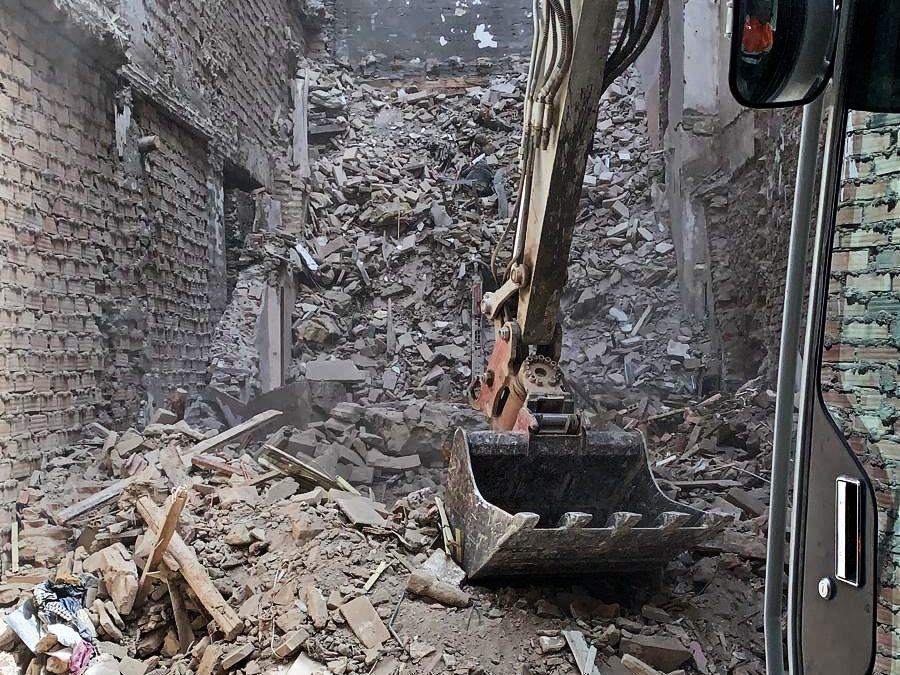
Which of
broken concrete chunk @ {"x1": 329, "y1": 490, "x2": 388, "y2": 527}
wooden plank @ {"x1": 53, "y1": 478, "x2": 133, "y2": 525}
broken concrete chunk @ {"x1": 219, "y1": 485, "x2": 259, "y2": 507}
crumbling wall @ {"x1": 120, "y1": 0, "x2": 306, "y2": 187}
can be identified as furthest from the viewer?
crumbling wall @ {"x1": 120, "y1": 0, "x2": 306, "y2": 187}

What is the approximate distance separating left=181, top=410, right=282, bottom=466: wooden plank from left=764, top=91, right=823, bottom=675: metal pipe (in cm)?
404

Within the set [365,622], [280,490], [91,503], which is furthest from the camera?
[91,503]

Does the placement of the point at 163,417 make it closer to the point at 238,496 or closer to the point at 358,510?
the point at 238,496

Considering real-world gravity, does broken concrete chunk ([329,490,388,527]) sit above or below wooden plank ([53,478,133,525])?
above

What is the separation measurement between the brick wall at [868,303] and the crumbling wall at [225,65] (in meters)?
5.90

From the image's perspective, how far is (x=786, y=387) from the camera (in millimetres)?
833

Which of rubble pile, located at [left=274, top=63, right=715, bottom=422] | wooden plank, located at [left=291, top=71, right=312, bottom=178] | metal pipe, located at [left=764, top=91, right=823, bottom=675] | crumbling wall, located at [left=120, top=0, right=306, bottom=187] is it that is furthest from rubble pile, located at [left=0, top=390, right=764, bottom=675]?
wooden plank, located at [left=291, top=71, right=312, bottom=178]

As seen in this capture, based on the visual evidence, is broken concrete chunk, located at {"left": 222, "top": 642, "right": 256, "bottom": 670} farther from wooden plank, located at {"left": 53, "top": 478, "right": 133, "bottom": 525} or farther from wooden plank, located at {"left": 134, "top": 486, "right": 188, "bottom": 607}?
wooden plank, located at {"left": 53, "top": 478, "right": 133, "bottom": 525}

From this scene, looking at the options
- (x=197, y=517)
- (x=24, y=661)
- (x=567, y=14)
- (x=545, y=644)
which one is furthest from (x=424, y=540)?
(x=567, y=14)

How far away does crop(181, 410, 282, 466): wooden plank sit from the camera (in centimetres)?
443

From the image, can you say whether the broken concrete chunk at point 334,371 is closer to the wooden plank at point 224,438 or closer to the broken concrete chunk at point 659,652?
the wooden plank at point 224,438

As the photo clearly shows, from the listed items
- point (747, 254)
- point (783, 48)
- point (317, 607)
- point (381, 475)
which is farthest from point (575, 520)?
point (747, 254)

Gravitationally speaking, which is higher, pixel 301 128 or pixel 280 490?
pixel 301 128

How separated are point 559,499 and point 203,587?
1.69m
